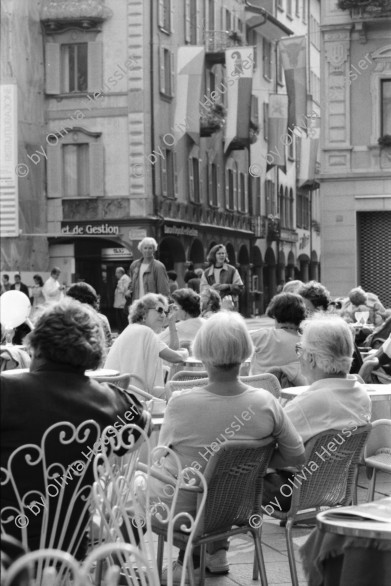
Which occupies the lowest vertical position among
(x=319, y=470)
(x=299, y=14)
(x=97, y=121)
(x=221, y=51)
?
(x=319, y=470)

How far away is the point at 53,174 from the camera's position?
3841 cm

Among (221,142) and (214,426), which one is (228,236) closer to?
(221,142)

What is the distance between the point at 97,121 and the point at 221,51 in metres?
7.09

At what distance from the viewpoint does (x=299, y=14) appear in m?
60.8

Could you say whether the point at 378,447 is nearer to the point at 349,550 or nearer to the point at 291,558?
the point at 291,558

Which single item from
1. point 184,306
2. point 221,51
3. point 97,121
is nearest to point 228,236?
point 221,51

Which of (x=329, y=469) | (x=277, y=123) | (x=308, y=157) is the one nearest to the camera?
(x=329, y=469)

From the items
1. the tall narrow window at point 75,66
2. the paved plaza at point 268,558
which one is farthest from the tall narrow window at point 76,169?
the paved plaza at point 268,558

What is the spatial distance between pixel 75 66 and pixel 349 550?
36277 millimetres

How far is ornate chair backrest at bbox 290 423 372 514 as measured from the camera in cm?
586

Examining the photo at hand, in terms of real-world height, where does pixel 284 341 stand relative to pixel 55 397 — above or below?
below

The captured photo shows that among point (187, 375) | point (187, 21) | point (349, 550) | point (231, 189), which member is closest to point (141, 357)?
point (187, 375)

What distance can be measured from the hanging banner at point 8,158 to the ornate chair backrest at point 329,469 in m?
30.5

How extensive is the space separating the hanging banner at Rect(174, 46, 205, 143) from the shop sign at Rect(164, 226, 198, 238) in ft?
9.45
